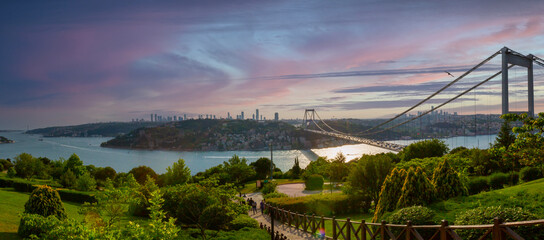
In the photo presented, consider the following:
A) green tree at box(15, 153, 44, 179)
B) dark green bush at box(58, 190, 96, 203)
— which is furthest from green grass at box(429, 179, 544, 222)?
green tree at box(15, 153, 44, 179)

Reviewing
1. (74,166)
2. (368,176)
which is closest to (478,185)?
(368,176)

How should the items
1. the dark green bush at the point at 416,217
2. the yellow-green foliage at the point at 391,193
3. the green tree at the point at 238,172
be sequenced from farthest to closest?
the green tree at the point at 238,172 < the yellow-green foliage at the point at 391,193 < the dark green bush at the point at 416,217

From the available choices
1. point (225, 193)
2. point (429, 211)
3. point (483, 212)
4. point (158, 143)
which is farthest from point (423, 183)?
point (158, 143)

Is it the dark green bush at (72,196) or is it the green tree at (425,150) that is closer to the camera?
the dark green bush at (72,196)

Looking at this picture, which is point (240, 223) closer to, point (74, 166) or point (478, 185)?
point (478, 185)

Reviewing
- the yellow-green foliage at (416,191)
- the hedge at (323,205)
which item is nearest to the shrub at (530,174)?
the hedge at (323,205)

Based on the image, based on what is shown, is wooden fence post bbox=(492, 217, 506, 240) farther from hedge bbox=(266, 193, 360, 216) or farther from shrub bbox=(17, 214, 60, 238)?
hedge bbox=(266, 193, 360, 216)

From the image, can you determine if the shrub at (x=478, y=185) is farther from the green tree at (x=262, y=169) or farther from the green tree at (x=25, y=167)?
the green tree at (x=25, y=167)
